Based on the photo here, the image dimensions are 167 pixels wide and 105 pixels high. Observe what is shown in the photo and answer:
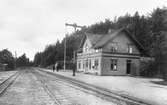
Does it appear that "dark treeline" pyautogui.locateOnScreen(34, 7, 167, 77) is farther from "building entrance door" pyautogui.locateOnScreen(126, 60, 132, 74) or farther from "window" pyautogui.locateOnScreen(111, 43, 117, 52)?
"window" pyautogui.locateOnScreen(111, 43, 117, 52)

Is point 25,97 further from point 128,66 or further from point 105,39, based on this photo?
point 128,66

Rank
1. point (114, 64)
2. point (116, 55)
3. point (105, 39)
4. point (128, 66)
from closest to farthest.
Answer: point (116, 55) → point (114, 64) → point (128, 66) → point (105, 39)

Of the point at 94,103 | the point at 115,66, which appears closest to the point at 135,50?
the point at 115,66

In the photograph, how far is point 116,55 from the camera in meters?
32.7

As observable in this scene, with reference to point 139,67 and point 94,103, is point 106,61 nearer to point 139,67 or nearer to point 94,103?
point 139,67

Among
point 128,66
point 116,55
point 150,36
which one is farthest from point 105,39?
point 150,36

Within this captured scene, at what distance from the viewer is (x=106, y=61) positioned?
32094 mm

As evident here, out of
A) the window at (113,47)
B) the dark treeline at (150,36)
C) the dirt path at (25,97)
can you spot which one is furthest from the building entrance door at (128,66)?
the dirt path at (25,97)

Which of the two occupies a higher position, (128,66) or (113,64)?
(113,64)

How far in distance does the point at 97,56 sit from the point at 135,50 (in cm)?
707

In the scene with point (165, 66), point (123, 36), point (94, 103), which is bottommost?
point (94, 103)

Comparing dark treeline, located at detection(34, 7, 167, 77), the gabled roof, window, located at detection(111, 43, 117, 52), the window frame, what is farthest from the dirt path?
window, located at detection(111, 43, 117, 52)

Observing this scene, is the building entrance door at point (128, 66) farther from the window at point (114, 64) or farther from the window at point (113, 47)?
the window at point (113, 47)

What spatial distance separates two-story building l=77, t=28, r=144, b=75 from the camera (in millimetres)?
32156
